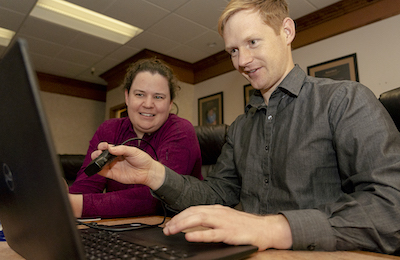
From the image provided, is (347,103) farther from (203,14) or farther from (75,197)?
(203,14)

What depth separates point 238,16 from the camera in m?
0.92

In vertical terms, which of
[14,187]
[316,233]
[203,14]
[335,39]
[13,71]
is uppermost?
[203,14]

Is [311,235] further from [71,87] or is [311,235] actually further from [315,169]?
[71,87]

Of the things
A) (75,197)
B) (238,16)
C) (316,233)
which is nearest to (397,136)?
(316,233)

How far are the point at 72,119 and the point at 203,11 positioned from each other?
382 centimetres

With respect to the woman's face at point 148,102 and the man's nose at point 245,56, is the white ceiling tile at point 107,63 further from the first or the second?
the man's nose at point 245,56

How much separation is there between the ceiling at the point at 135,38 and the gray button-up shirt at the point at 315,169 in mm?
2302

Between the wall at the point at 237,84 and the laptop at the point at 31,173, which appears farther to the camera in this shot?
the wall at the point at 237,84

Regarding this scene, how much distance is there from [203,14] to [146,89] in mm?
2159

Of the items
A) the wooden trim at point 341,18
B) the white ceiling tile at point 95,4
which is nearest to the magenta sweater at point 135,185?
the white ceiling tile at point 95,4

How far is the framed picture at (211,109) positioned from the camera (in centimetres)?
423

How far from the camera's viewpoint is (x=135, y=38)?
381cm

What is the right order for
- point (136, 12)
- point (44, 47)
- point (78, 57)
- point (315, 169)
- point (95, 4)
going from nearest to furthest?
point (315, 169) < point (95, 4) < point (136, 12) < point (44, 47) < point (78, 57)

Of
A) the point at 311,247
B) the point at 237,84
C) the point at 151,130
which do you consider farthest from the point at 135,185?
the point at 237,84
